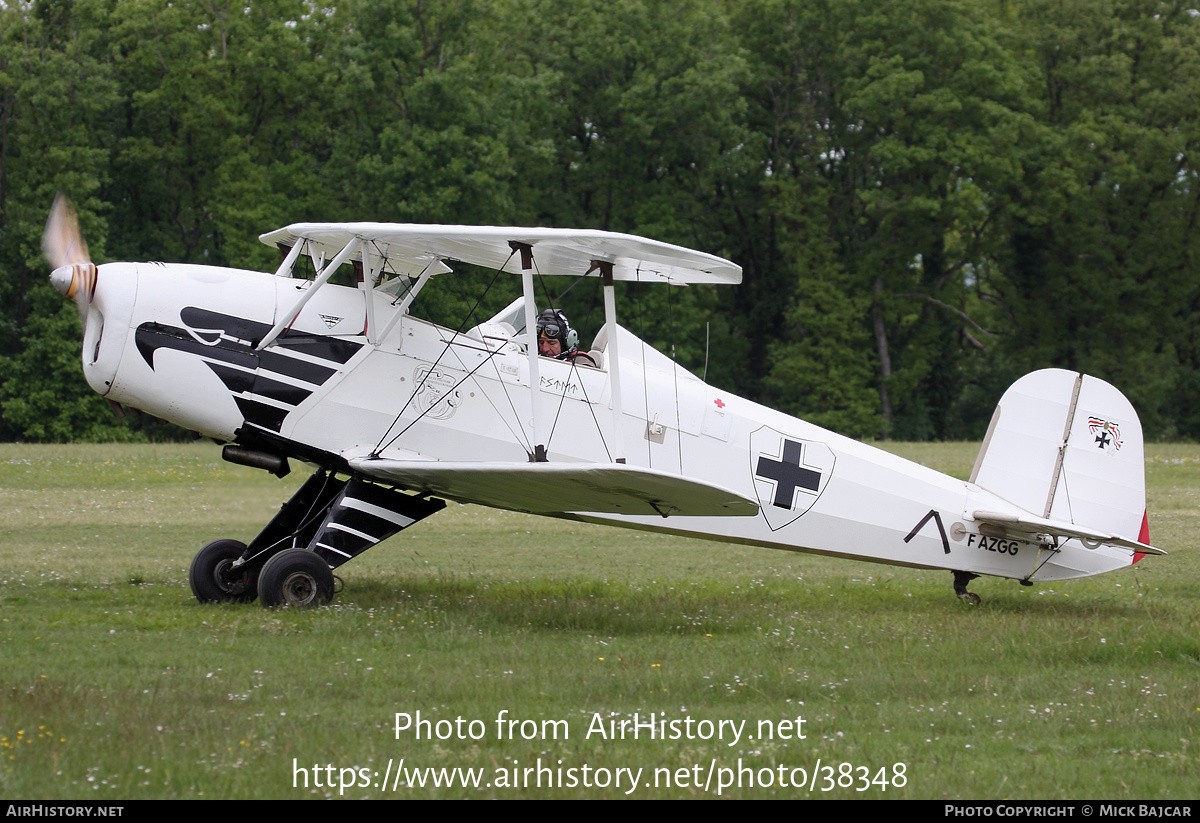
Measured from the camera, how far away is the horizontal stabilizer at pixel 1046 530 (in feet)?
31.2

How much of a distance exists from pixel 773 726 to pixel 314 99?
42.3 metres

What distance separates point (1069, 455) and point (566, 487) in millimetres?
4731

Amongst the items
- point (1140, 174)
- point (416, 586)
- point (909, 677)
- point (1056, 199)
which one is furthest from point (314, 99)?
point (909, 677)

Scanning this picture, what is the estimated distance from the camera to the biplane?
8.96m

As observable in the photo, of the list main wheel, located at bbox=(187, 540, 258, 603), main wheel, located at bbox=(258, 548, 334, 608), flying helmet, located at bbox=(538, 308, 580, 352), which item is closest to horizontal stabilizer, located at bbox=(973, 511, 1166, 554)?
flying helmet, located at bbox=(538, 308, 580, 352)

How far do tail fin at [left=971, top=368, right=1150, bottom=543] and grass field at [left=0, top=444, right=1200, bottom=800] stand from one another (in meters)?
0.87

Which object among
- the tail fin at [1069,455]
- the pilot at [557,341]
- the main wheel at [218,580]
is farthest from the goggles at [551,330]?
the tail fin at [1069,455]

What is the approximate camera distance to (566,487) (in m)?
8.60

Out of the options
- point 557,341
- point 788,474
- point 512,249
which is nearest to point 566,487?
point 557,341

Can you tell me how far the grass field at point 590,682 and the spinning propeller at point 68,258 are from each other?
2373 mm

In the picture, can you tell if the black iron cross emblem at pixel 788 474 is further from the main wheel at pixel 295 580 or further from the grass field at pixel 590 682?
the main wheel at pixel 295 580

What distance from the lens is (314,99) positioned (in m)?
44.8

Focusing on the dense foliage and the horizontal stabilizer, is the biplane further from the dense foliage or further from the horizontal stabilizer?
the dense foliage

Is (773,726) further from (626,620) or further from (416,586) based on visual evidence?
(416,586)
